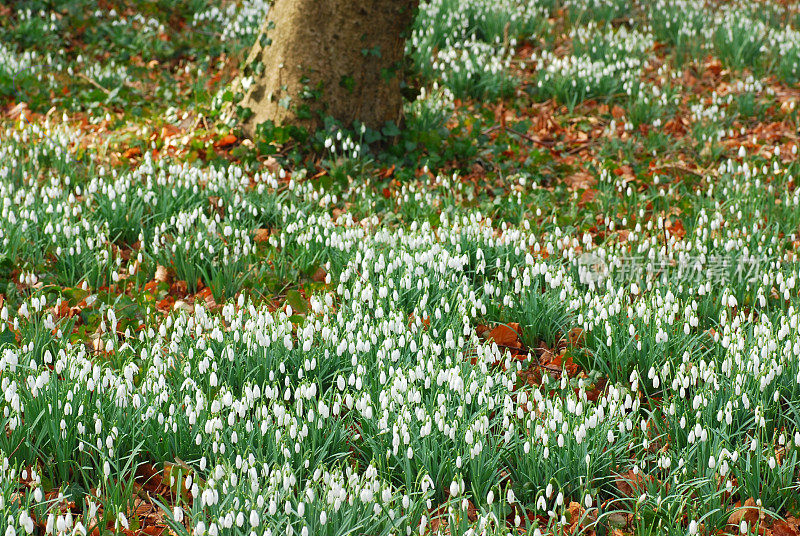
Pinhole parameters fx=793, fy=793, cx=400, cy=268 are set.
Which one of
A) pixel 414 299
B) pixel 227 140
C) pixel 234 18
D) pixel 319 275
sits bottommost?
pixel 319 275

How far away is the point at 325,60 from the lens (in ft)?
18.1

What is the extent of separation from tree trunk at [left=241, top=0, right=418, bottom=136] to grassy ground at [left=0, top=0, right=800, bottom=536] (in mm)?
191

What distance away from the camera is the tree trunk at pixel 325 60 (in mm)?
5469

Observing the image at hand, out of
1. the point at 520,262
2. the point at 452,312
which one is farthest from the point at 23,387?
the point at 520,262

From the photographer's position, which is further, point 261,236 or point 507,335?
point 261,236

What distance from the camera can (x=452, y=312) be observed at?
356 centimetres

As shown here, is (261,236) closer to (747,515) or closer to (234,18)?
(747,515)

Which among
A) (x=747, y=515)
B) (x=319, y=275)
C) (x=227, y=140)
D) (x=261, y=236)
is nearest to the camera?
(x=747, y=515)

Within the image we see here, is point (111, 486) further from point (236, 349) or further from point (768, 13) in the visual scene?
point (768, 13)

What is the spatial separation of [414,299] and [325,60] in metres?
2.56

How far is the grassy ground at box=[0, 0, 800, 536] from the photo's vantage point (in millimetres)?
2504

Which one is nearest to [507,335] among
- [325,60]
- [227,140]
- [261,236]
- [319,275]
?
[319,275]

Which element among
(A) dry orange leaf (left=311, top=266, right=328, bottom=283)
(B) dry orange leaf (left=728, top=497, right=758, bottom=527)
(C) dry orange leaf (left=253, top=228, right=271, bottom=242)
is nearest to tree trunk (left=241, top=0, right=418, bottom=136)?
(C) dry orange leaf (left=253, top=228, right=271, bottom=242)

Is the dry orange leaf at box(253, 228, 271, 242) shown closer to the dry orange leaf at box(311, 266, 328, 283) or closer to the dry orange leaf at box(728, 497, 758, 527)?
the dry orange leaf at box(311, 266, 328, 283)
